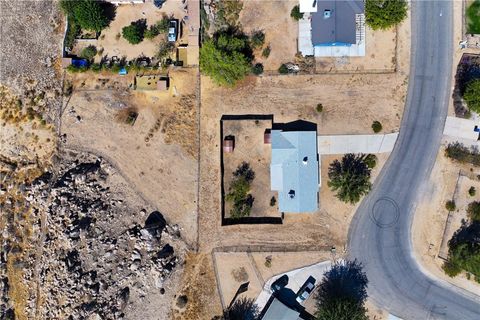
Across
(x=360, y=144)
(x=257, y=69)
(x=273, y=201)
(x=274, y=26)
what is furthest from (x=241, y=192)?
(x=274, y=26)

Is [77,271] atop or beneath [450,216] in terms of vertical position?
beneath

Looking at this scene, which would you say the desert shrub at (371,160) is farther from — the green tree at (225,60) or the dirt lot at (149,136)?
the dirt lot at (149,136)

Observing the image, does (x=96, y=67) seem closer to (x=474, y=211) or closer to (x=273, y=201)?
(x=273, y=201)

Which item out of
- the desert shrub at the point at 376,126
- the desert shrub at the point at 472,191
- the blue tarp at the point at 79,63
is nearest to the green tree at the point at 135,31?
the blue tarp at the point at 79,63

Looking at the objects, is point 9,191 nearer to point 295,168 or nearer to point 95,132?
point 95,132

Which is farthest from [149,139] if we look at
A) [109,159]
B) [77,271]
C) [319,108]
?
[319,108]

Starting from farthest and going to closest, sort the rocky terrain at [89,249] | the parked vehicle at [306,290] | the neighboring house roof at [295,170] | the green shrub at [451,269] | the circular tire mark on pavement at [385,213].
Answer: the circular tire mark on pavement at [385,213], the parked vehicle at [306,290], the green shrub at [451,269], the rocky terrain at [89,249], the neighboring house roof at [295,170]
